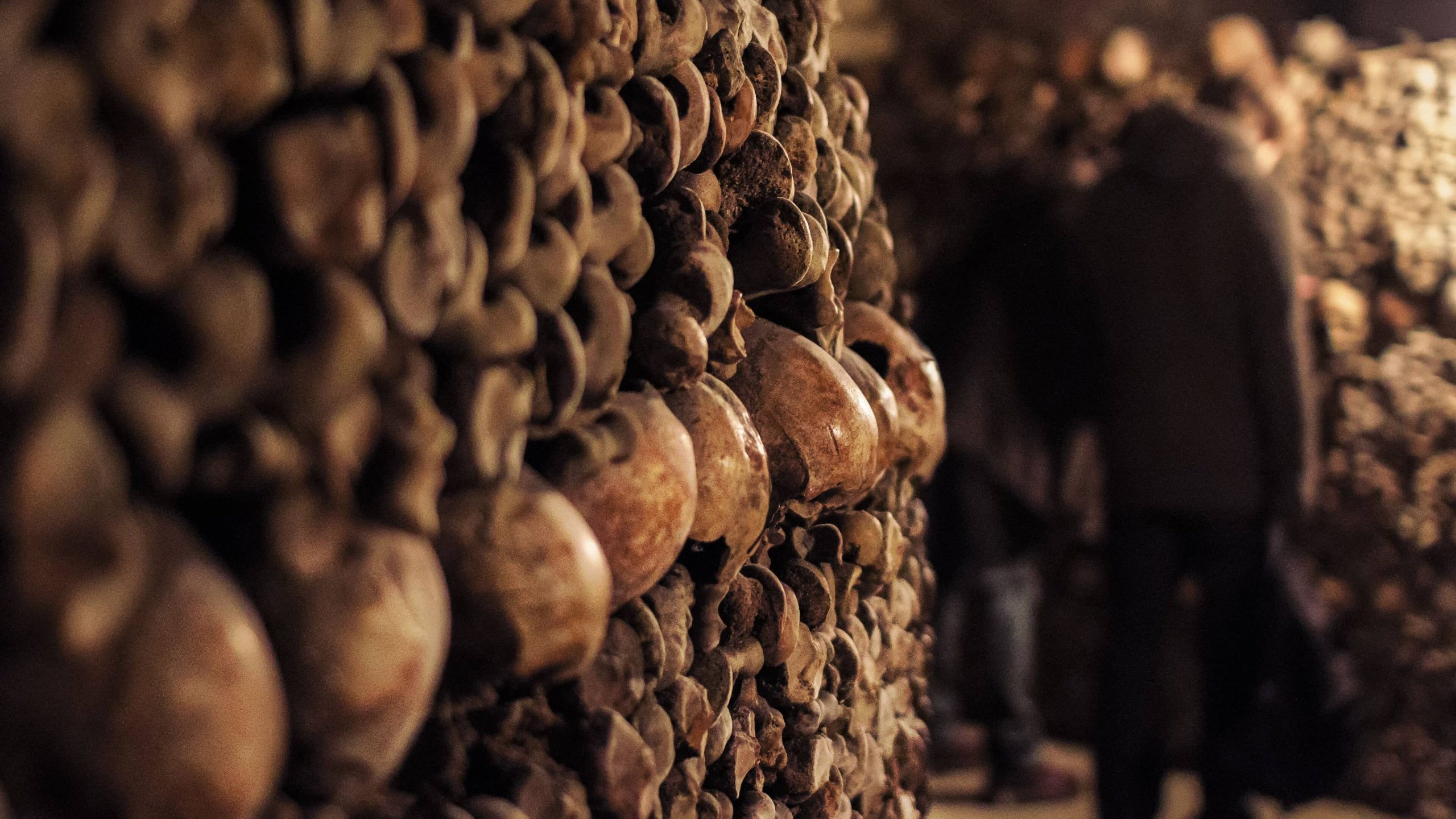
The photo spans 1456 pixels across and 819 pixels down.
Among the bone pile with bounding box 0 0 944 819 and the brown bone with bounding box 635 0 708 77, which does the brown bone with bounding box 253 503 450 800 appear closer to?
the bone pile with bounding box 0 0 944 819

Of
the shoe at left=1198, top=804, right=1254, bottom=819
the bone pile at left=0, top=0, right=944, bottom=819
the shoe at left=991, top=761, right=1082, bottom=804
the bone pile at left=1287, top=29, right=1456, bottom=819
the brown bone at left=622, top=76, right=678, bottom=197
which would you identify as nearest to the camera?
the bone pile at left=0, top=0, right=944, bottom=819

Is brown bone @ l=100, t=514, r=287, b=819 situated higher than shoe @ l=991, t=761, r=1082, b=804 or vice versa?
brown bone @ l=100, t=514, r=287, b=819

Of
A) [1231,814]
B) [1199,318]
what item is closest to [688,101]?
[1199,318]

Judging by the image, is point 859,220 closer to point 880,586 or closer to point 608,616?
point 880,586

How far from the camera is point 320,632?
13.1 inches

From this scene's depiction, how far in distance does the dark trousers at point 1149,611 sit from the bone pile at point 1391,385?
850 mm

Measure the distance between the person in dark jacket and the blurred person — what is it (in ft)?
1.23

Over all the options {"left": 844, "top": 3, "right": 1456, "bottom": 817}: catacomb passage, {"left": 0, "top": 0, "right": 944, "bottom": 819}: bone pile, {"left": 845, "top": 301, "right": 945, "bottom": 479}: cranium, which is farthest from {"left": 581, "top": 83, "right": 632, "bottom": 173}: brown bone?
{"left": 844, "top": 3, "right": 1456, "bottom": 817}: catacomb passage

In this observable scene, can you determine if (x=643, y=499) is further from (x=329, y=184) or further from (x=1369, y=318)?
(x=1369, y=318)

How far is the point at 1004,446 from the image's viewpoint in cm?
262

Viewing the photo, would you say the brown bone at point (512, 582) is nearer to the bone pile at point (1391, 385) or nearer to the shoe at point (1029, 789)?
the shoe at point (1029, 789)

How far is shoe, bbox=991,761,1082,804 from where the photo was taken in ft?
8.91

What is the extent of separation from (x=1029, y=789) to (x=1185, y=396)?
101cm

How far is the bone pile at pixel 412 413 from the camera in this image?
285 millimetres
